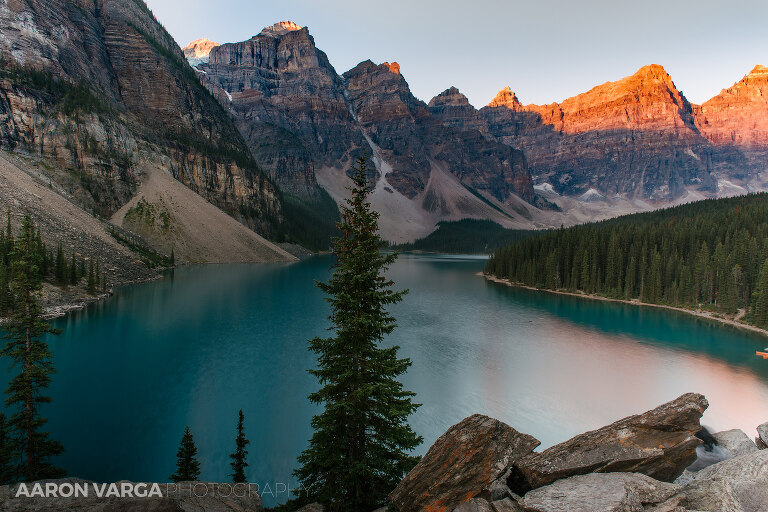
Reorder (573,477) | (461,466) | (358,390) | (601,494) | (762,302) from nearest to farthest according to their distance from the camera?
(601,494), (573,477), (461,466), (358,390), (762,302)

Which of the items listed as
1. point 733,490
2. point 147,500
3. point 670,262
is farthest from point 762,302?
point 147,500

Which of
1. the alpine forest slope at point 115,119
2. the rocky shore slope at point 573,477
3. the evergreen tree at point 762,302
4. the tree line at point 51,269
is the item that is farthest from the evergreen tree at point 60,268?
the evergreen tree at point 762,302

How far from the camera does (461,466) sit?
327 inches

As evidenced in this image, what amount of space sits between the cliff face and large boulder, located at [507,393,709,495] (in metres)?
116

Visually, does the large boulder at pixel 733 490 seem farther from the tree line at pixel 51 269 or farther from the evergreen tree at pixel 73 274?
the evergreen tree at pixel 73 274

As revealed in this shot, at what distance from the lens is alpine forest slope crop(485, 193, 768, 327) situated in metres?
58.4

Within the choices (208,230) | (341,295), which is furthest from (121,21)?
(341,295)

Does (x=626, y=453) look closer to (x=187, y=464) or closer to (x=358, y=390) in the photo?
(x=358, y=390)

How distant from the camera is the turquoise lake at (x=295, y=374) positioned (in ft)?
67.7

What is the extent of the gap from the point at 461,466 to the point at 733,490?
4672 mm

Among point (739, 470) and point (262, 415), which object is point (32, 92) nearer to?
point (262, 415)

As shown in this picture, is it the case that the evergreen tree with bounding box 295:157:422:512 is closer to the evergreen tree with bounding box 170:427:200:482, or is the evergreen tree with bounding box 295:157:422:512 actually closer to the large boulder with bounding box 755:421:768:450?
the evergreen tree with bounding box 170:427:200:482

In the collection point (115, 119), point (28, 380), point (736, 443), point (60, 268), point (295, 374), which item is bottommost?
point (295, 374)

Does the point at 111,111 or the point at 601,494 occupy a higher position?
the point at 111,111
